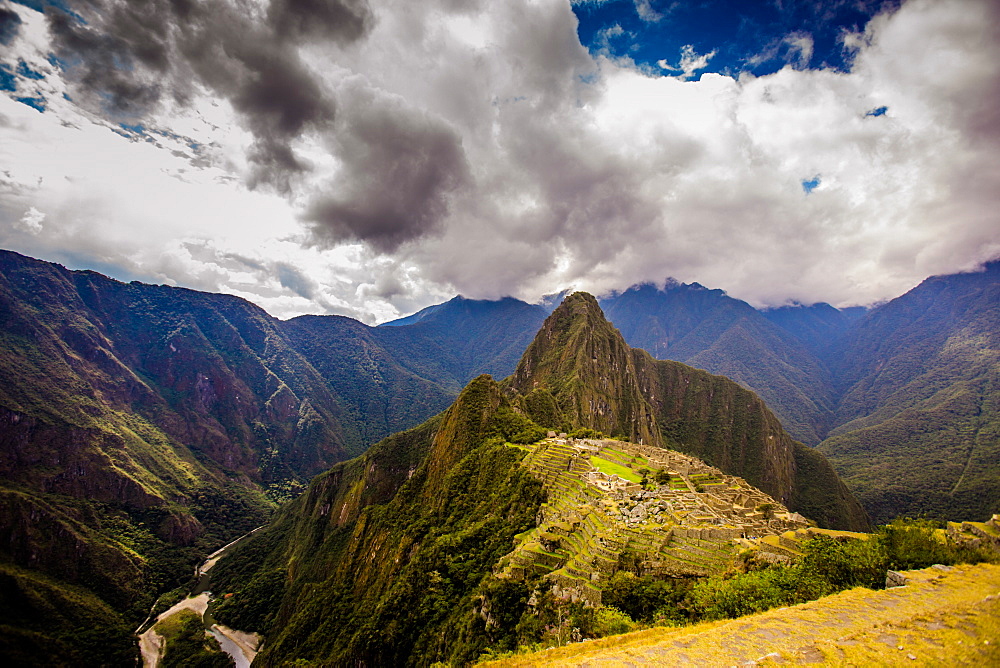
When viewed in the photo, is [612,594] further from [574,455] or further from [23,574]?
[23,574]

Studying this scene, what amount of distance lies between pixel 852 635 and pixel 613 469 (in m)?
42.8

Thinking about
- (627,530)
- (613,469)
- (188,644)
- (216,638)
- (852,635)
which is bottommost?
(216,638)

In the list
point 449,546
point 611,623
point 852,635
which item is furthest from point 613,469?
point 852,635

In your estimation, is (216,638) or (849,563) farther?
(216,638)

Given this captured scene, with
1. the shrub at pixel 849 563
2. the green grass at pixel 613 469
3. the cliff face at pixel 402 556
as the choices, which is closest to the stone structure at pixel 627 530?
the green grass at pixel 613 469

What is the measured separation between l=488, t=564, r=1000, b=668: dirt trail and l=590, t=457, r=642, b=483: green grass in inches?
1364

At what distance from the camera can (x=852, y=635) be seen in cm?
1295

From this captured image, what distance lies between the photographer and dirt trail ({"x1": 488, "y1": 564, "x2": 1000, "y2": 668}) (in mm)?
11508

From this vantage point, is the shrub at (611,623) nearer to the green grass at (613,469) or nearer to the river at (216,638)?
the green grass at (613,469)

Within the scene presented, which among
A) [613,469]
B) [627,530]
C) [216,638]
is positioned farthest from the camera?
[216,638]

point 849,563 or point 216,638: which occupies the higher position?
point 849,563

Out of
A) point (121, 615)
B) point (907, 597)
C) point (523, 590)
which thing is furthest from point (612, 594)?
point (121, 615)

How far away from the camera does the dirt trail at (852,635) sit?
1151 centimetres

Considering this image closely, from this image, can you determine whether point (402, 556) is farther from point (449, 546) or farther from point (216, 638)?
point (216, 638)
